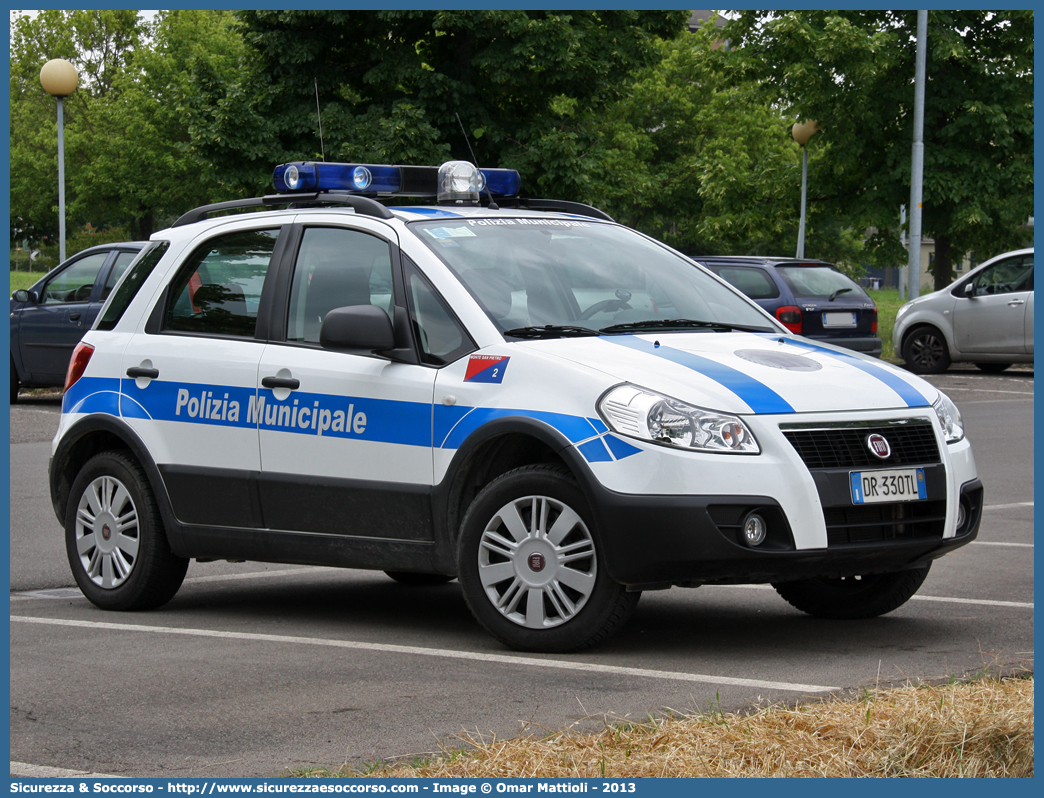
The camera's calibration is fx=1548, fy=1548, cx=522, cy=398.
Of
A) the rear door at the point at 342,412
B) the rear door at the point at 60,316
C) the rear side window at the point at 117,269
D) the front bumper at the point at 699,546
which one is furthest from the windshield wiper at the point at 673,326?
the rear door at the point at 60,316

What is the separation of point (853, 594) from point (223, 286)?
10.6 feet

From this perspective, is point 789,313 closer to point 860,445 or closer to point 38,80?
point 860,445

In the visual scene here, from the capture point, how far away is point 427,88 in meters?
26.4

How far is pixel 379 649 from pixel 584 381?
4.52 ft

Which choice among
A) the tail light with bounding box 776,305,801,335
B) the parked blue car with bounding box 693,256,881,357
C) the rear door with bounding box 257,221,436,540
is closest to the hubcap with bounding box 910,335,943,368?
the parked blue car with bounding box 693,256,881,357

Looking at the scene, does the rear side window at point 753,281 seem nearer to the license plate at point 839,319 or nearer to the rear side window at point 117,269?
the license plate at point 839,319

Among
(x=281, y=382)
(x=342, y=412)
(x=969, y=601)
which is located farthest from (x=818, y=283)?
(x=342, y=412)

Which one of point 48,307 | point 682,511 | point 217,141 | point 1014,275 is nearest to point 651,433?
point 682,511

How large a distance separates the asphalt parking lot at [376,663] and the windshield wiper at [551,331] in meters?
1.25

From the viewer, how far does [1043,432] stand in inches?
146

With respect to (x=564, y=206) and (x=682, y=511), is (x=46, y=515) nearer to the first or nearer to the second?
(x=564, y=206)

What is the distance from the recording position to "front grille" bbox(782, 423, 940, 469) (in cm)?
566

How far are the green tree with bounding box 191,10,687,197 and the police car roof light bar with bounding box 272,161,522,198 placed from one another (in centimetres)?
1795

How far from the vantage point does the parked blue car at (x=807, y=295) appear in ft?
64.9
